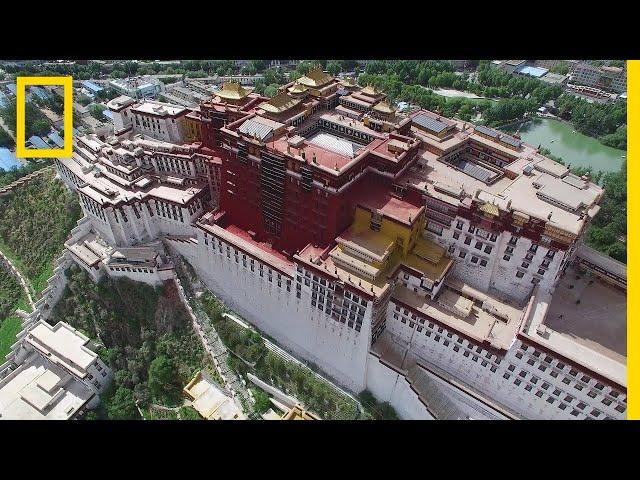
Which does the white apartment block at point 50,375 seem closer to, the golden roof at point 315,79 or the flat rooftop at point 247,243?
the flat rooftop at point 247,243

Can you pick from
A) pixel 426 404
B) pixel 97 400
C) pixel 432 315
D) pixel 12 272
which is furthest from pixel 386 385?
pixel 12 272

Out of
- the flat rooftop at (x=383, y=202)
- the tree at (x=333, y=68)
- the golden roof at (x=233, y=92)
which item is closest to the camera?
the flat rooftop at (x=383, y=202)

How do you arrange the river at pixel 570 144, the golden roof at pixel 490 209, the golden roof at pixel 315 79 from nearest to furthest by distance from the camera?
the golden roof at pixel 490 209, the golden roof at pixel 315 79, the river at pixel 570 144

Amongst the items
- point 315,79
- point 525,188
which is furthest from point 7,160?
point 525,188

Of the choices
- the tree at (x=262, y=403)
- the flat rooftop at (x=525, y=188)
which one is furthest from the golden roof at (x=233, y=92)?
the tree at (x=262, y=403)

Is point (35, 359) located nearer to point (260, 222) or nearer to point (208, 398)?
point (208, 398)

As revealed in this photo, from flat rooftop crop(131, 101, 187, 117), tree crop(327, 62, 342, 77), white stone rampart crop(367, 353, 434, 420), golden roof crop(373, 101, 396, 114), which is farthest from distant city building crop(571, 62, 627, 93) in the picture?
white stone rampart crop(367, 353, 434, 420)
